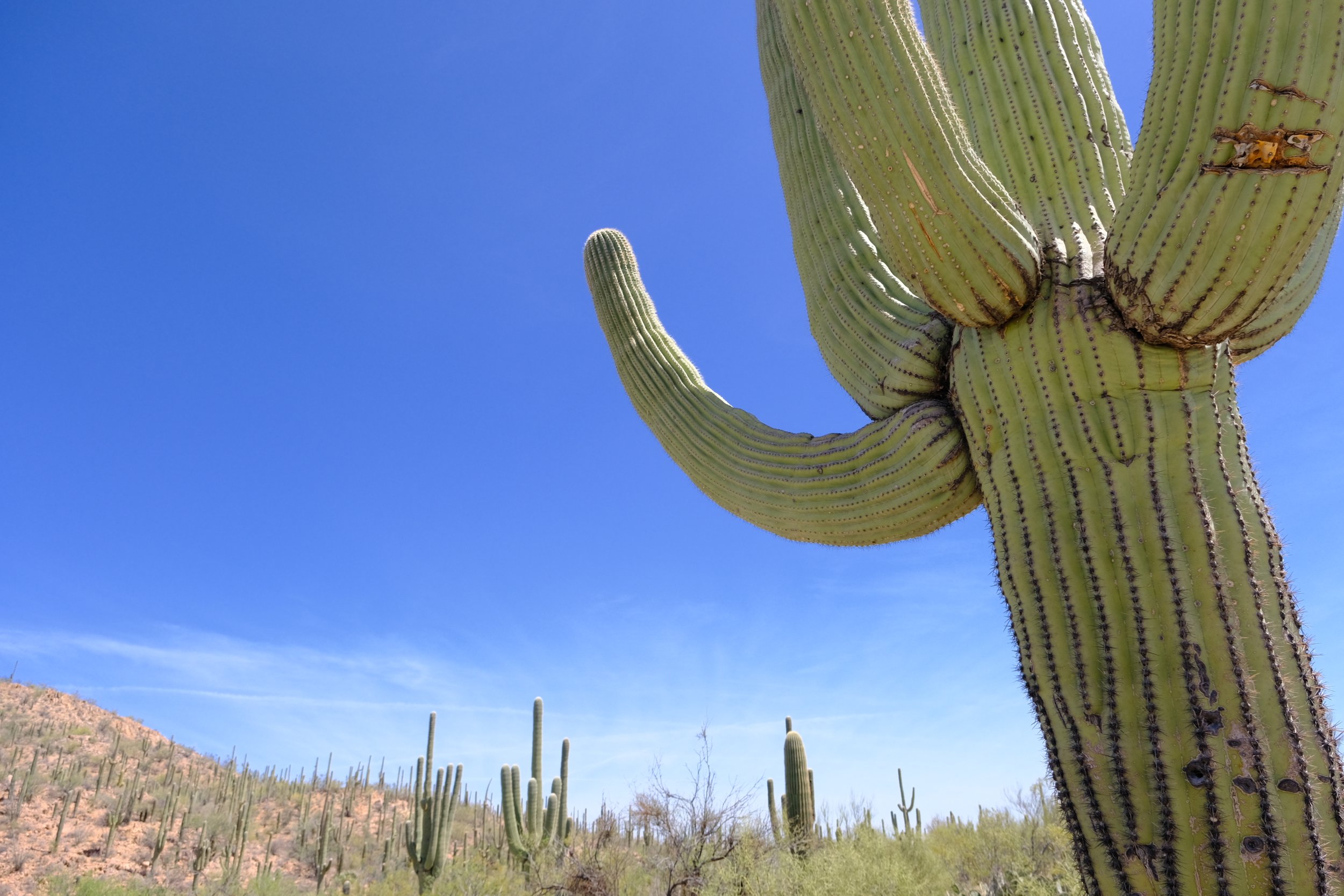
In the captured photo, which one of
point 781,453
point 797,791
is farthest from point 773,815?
point 781,453

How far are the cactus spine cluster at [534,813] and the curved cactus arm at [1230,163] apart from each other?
14385mm

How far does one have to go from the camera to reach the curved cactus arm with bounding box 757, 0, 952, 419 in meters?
3.64

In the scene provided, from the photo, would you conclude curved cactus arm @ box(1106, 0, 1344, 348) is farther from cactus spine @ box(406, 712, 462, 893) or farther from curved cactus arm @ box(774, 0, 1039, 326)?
cactus spine @ box(406, 712, 462, 893)

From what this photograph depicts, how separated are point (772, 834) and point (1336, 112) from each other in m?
13.8

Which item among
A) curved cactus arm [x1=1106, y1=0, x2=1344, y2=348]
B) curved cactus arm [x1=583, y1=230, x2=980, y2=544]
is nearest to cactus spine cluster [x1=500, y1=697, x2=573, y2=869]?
curved cactus arm [x1=583, y1=230, x2=980, y2=544]

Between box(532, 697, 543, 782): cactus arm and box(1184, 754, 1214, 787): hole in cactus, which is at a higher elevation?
box(532, 697, 543, 782): cactus arm

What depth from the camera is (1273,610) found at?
251 centimetres

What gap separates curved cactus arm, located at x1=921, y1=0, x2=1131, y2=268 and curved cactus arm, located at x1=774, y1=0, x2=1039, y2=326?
1.82 ft

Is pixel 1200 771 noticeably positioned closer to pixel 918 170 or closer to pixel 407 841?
pixel 918 170

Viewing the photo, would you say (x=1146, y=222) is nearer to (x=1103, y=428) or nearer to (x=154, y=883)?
(x=1103, y=428)

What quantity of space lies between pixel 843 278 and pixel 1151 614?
2.24 m

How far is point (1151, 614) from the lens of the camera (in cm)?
252

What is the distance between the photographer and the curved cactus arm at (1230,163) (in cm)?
231

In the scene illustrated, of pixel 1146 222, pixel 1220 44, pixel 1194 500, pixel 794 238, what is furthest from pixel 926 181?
pixel 794 238
